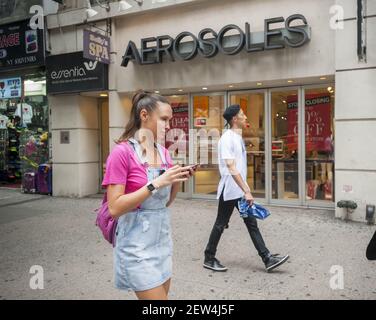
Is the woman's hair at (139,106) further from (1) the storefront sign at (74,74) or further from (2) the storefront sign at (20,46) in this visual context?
(2) the storefront sign at (20,46)

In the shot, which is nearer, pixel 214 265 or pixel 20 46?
pixel 214 265

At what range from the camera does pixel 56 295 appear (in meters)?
4.18

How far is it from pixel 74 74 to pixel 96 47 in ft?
4.15

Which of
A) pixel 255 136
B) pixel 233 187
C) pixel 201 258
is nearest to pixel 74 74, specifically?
pixel 255 136

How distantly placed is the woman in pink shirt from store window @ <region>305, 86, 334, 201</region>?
6.67m

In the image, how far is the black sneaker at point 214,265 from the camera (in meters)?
4.81

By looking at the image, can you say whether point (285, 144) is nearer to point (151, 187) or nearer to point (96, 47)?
point (96, 47)

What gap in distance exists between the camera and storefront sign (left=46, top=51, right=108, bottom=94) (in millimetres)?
9977

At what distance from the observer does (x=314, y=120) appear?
860cm

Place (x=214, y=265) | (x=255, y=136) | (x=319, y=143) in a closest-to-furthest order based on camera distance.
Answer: (x=214, y=265)
(x=319, y=143)
(x=255, y=136)

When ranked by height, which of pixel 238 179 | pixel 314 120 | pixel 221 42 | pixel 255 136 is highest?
pixel 221 42
